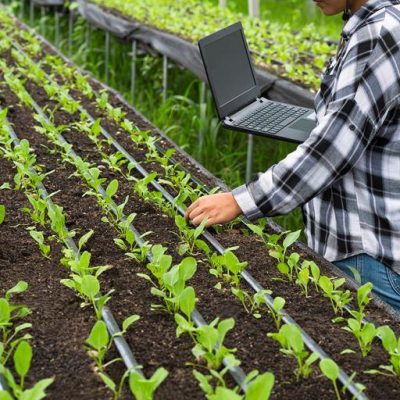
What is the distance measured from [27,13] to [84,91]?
8084mm

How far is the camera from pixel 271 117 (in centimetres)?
296

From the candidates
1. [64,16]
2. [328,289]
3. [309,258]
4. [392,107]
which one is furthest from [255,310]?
[64,16]

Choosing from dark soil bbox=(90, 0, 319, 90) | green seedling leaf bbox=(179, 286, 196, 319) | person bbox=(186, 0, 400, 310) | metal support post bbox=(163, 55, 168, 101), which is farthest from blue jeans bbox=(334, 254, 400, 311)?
metal support post bbox=(163, 55, 168, 101)

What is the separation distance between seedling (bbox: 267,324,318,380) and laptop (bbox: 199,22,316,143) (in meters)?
1.00

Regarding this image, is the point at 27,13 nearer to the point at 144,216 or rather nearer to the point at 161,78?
the point at 161,78

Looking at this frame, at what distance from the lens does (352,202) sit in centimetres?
238

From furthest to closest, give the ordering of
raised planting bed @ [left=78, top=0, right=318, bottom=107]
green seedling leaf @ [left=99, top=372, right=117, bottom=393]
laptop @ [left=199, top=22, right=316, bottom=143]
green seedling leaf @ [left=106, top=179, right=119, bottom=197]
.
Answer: raised planting bed @ [left=78, top=0, right=318, bottom=107] < laptop @ [left=199, top=22, right=316, bottom=143] < green seedling leaf @ [left=106, top=179, right=119, bottom=197] < green seedling leaf @ [left=99, top=372, right=117, bottom=393]

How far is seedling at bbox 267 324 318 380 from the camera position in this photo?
5.80ft

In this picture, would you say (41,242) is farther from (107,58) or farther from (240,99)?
(107,58)

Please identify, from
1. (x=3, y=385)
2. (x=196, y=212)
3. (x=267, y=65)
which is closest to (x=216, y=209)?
(x=196, y=212)

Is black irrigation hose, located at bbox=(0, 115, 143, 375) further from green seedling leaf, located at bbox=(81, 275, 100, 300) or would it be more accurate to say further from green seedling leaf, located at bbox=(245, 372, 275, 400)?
green seedling leaf, located at bbox=(245, 372, 275, 400)

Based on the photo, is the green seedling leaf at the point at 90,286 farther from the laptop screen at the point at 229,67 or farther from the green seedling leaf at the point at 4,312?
the laptop screen at the point at 229,67

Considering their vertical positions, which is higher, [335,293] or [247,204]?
[247,204]

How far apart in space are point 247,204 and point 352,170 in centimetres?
33
